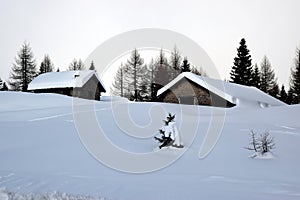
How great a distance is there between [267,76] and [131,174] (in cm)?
4529

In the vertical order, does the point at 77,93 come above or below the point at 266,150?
above

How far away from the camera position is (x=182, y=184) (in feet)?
18.7

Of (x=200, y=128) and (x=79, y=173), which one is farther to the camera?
(x=200, y=128)

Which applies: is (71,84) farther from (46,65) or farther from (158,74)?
(46,65)

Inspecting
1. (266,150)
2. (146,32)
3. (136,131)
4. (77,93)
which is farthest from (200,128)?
(77,93)

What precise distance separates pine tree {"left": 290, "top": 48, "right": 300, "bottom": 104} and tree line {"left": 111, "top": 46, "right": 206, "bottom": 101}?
1483 cm

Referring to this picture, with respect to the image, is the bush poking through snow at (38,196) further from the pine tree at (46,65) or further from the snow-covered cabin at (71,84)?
the pine tree at (46,65)

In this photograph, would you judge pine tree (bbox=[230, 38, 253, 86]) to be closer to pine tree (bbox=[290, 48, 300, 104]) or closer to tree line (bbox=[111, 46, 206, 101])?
pine tree (bbox=[290, 48, 300, 104])

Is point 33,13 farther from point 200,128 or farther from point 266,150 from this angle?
point 266,150

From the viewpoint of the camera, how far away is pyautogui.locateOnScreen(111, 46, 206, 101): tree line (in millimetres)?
40625

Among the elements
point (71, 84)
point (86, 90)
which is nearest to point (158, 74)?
point (86, 90)

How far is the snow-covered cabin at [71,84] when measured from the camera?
29.9m

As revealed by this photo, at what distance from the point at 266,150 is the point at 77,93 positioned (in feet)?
82.0

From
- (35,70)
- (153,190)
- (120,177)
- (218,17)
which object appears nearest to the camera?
(153,190)
